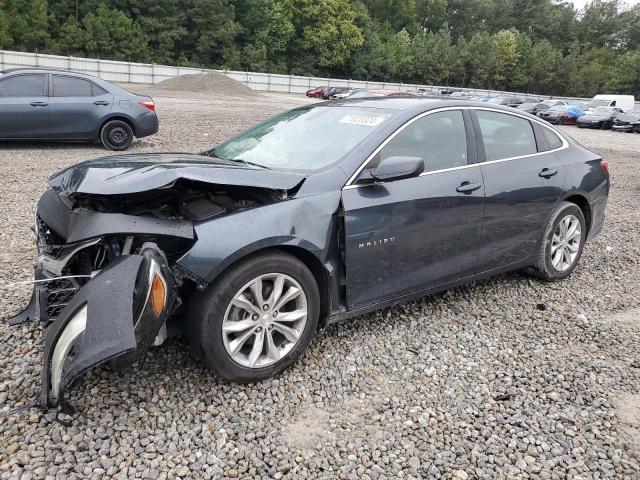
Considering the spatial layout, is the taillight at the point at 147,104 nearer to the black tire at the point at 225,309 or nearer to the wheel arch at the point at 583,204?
the wheel arch at the point at 583,204

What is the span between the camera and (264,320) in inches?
118

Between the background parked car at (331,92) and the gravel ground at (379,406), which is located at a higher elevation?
the background parked car at (331,92)

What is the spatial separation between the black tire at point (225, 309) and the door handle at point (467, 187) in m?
1.41

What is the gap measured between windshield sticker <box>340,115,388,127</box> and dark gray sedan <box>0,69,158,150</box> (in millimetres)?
7814

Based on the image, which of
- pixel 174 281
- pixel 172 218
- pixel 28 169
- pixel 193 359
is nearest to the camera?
pixel 174 281

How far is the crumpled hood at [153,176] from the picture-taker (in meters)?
2.82

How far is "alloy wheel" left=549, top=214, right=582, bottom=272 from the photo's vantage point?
186 inches

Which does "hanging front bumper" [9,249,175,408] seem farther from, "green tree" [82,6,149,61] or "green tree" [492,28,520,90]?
"green tree" [492,28,520,90]

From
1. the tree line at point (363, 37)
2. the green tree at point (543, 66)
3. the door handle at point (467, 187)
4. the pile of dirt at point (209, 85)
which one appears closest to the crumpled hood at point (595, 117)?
the pile of dirt at point (209, 85)

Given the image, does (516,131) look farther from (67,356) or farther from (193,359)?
(67,356)

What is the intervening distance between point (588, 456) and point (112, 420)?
2.39 m

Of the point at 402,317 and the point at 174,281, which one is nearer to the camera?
the point at 174,281

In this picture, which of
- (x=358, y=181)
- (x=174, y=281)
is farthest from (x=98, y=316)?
(x=358, y=181)

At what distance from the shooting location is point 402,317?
3996mm
